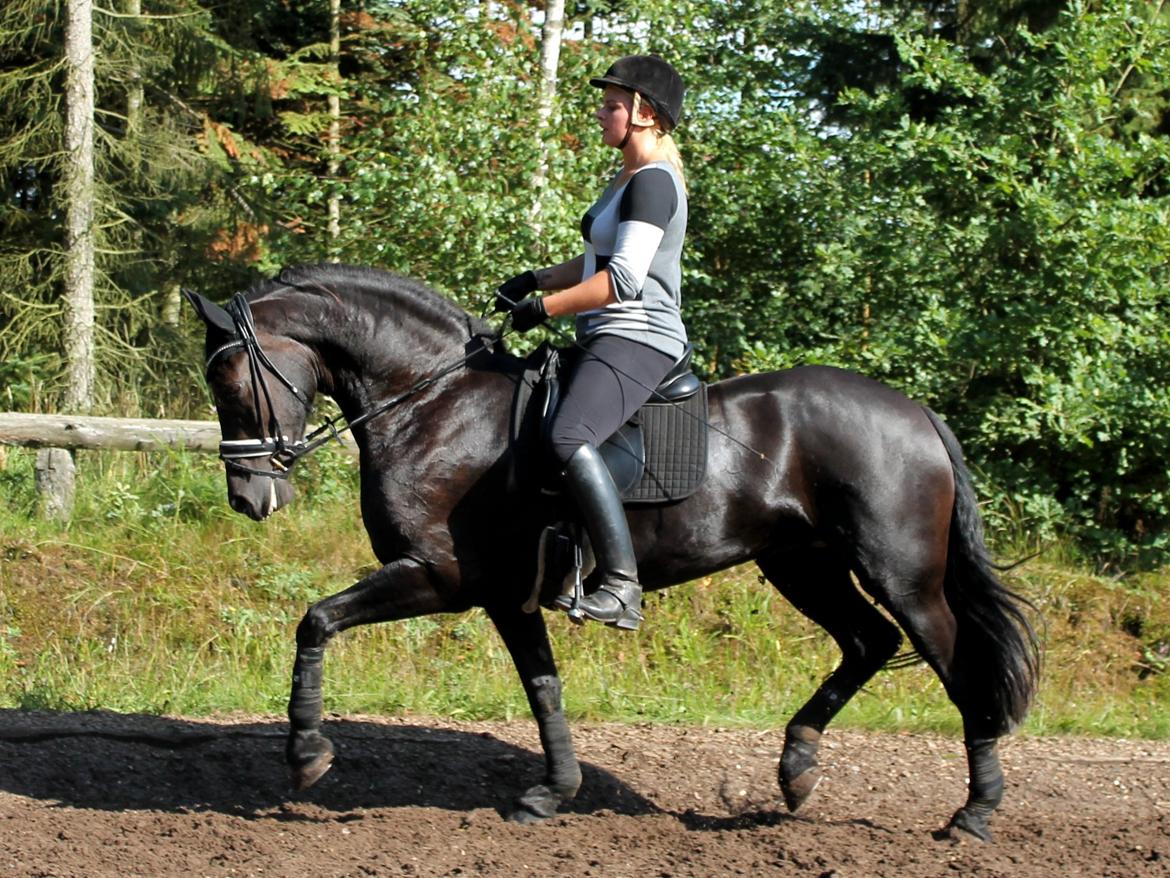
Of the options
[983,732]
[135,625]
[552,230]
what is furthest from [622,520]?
[552,230]

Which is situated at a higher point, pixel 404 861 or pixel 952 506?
pixel 952 506

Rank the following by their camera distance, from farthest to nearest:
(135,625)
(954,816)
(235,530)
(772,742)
Result: 1. (235,530)
2. (135,625)
3. (772,742)
4. (954,816)

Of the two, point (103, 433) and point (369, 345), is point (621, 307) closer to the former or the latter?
point (369, 345)

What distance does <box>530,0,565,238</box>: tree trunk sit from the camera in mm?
10445

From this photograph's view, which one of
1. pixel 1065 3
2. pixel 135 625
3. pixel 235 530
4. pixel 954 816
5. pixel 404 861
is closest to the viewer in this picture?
pixel 404 861

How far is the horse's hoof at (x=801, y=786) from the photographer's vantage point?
5598 mm

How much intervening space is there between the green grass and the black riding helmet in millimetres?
3173

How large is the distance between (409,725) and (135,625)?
241 cm

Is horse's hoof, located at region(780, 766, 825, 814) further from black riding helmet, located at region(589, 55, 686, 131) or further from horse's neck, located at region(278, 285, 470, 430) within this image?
black riding helmet, located at region(589, 55, 686, 131)

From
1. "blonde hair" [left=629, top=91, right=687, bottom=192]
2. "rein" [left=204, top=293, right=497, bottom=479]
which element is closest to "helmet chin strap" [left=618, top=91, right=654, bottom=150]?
"blonde hair" [left=629, top=91, right=687, bottom=192]

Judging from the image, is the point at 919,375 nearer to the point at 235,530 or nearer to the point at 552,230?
the point at 552,230

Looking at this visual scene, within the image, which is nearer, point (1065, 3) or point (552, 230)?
point (552, 230)

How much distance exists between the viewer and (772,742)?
21.4 feet

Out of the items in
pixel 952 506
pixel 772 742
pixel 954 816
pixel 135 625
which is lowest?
pixel 135 625
